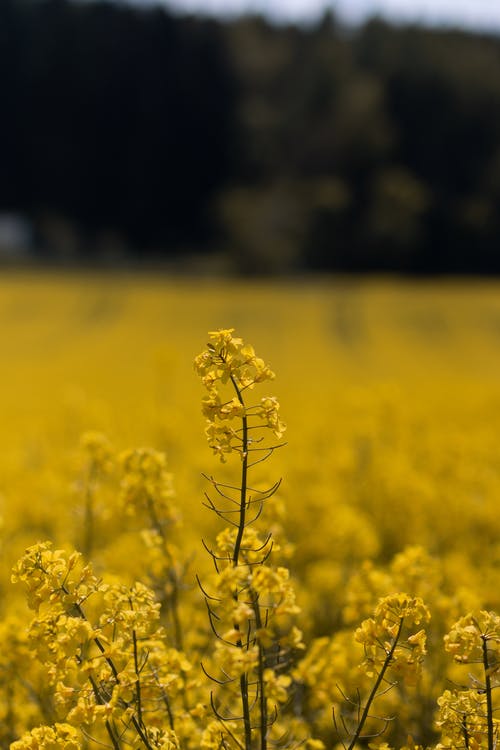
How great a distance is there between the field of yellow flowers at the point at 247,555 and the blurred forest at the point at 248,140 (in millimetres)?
18221

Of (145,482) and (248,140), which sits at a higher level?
(248,140)

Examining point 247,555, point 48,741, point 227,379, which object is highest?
point 227,379

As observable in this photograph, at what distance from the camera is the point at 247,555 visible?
6.16 feet

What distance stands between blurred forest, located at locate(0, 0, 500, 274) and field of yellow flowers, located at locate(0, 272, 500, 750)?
18221mm

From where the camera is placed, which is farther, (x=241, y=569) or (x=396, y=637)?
(x=396, y=637)

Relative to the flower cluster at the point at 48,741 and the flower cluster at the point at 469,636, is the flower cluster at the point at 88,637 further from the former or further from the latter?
the flower cluster at the point at 469,636

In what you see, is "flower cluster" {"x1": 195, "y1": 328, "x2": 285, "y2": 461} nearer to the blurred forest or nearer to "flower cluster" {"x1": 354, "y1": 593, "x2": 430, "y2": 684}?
"flower cluster" {"x1": 354, "y1": 593, "x2": 430, "y2": 684}

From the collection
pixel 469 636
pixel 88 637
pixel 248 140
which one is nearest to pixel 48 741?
pixel 88 637

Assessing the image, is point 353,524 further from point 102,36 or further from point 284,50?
point 102,36

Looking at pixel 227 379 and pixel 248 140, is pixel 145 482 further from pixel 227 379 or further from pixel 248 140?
pixel 248 140

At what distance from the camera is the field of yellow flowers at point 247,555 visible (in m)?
1.70

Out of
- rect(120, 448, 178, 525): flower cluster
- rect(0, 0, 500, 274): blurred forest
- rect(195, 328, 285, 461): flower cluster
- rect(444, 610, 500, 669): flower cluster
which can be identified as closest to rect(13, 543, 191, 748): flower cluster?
rect(195, 328, 285, 461): flower cluster

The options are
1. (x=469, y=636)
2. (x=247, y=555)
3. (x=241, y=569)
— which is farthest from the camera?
(x=247, y=555)

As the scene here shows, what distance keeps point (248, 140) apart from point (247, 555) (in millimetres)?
44713
